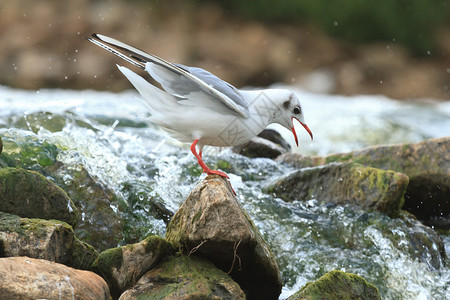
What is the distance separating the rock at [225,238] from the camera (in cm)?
412

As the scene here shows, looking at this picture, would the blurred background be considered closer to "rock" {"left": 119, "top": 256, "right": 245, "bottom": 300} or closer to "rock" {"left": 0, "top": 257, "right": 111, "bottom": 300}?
"rock" {"left": 119, "top": 256, "right": 245, "bottom": 300}

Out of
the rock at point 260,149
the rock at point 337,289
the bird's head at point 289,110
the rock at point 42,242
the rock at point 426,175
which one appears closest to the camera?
the rock at point 42,242

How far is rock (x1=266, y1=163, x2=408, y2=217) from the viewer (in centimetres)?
573

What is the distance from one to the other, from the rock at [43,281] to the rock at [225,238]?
2.27 feet

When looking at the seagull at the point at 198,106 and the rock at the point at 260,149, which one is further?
the rock at the point at 260,149

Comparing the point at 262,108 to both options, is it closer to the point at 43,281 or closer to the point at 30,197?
the point at 30,197

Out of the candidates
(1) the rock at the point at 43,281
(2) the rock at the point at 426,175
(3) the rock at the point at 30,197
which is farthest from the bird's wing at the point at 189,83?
(2) the rock at the point at 426,175

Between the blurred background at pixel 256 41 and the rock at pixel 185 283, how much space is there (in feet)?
41.2

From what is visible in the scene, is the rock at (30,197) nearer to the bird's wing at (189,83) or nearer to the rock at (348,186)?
the bird's wing at (189,83)

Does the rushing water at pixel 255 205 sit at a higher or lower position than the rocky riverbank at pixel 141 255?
lower

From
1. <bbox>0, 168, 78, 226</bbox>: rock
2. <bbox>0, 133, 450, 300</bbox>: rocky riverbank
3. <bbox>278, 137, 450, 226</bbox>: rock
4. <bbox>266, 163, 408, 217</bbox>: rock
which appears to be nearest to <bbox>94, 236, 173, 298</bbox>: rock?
<bbox>0, 133, 450, 300</bbox>: rocky riverbank

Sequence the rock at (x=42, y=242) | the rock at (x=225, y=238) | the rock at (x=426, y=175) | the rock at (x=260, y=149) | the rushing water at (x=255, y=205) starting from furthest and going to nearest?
the rock at (x=260, y=149) < the rock at (x=426, y=175) < the rushing water at (x=255, y=205) < the rock at (x=225, y=238) < the rock at (x=42, y=242)

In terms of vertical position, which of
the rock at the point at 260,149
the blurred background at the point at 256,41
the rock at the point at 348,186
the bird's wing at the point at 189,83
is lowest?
the blurred background at the point at 256,41

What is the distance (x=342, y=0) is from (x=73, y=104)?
10.6m
